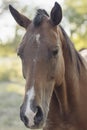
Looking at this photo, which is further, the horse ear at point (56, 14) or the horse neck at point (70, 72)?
the horse neck at point (70, 72)

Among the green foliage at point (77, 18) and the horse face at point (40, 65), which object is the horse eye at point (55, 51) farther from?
the green foliage at point (77, 18)

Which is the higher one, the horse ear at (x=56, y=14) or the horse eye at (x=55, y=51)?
the horse ear at (x=56, y=14)

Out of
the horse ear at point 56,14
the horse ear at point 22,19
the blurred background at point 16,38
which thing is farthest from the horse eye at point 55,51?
the blurred background at point 16,38

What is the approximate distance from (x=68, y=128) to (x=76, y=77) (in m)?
0.47

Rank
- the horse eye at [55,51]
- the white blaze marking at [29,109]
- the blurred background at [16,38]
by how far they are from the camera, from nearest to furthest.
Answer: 1. the white blaze marking at [29,109]
2. the horse eye at [55,51]
3. the blurred background at [16,38]

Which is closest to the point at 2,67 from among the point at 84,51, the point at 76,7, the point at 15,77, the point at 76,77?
the point at 15,77

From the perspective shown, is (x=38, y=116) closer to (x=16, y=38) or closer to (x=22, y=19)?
(x=22, y=19)

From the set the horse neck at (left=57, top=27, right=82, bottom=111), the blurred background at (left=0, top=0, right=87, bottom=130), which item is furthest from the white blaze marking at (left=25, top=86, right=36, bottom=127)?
the blurred background at (left=0, top=0, right=87, bottom=130)

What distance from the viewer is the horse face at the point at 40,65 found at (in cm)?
340

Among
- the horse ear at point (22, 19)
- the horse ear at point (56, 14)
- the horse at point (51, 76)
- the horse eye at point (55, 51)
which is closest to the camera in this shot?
the horse at point (51, 76)

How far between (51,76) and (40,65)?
0.59 feet

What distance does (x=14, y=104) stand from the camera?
483 inches

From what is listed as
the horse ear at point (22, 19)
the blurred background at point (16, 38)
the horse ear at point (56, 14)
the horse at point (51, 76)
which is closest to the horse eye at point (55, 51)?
the horse at point (51, 76)

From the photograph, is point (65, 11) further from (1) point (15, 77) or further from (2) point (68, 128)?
(2) point (68, 128)
